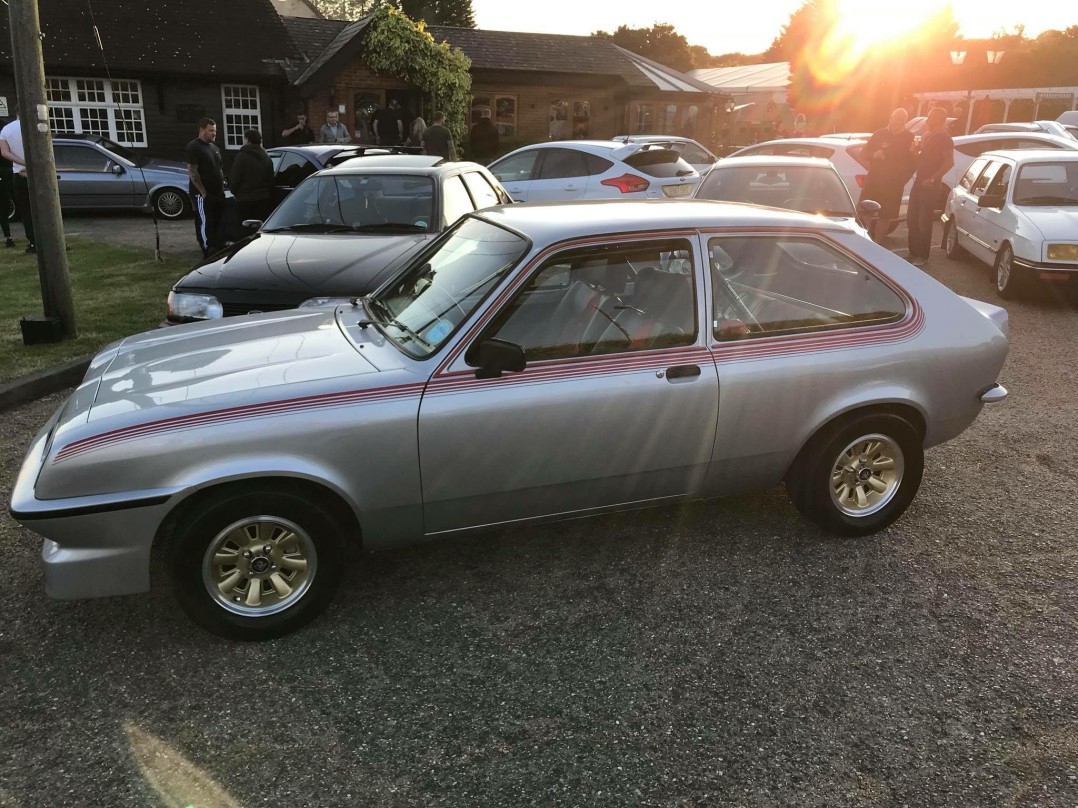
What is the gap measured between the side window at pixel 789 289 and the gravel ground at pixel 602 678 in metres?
1.11

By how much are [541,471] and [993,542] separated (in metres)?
2.41

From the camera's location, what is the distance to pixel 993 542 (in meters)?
4.18

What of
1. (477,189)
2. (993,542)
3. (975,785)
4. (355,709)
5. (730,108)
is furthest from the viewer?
(730,108)

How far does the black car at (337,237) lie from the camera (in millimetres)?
5875

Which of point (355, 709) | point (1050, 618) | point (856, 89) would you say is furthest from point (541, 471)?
point (856, 89)

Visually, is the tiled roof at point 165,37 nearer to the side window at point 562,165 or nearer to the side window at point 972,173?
the side window at point 562,165

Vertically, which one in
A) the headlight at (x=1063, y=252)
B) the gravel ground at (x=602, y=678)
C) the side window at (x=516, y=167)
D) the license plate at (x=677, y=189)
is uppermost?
the side window at (x=516, y=167)

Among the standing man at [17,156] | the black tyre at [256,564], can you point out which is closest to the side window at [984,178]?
the black tyre at [256,564]

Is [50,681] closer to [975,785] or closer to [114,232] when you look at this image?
[975,785]

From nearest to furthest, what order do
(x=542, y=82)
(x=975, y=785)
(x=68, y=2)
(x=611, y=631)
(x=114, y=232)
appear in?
(x=975, y=785) → (x=611, y=631) → (x=114, y=232) → (x=68, y=2) → (x=542, y=82)

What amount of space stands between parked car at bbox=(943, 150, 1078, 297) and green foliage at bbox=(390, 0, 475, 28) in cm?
4639

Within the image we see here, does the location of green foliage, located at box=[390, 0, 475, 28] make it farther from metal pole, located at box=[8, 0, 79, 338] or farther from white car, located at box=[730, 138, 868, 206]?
metal pole, located at box=[8, 0, 79, 338]

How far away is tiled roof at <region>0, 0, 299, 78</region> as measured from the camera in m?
22.2

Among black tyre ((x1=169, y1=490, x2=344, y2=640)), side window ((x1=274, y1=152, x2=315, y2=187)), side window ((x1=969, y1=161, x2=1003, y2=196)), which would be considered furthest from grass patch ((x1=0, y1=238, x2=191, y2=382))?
side window ((x1=969, y1=161, x2=1003, y2=196))
